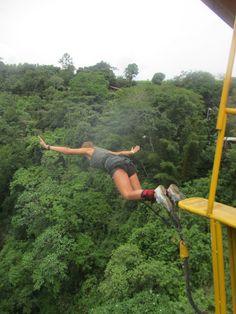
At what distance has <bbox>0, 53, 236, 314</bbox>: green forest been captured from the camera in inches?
321

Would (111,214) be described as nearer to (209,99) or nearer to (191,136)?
(191,136)

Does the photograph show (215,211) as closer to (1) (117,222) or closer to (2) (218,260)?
A: (2) (218,260)

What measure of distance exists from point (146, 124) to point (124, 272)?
571 centimetres

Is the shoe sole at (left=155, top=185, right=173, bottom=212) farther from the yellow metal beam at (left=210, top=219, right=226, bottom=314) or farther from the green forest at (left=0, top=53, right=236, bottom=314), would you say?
the green forest at (left=0, top=53, right=236, bottom=314)

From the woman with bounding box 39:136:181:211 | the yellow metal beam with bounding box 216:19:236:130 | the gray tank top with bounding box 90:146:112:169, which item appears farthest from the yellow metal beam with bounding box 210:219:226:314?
the gray tank top with bounding box 90:146:112:169

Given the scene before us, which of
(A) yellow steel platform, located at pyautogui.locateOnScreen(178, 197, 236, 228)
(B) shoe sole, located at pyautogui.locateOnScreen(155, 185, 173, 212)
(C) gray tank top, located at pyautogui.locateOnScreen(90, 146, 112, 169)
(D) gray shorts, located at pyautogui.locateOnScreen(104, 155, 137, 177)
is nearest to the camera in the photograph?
(A) yellow steel platform, located at pyautogui.locateOnScreen(178, 197, 236, 228)

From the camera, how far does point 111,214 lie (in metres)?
12.1

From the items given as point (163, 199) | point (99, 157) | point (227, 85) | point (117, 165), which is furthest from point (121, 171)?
point (227, 85)

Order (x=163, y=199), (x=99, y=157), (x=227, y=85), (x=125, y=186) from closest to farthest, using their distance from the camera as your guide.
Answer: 1. (x=227, y=85)
2. (x=163, y=199)
3. (x=125, y=186)
4. (x=99, y=157)

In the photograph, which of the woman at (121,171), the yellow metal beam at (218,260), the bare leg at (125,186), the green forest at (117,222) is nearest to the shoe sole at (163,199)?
the woman at (121,171)

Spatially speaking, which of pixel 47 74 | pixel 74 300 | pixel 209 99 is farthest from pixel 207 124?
pixel 47 74

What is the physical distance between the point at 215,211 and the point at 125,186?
1.67m

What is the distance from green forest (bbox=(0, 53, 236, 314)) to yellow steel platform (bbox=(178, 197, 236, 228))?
20.2 feet

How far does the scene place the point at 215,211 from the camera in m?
1.55
